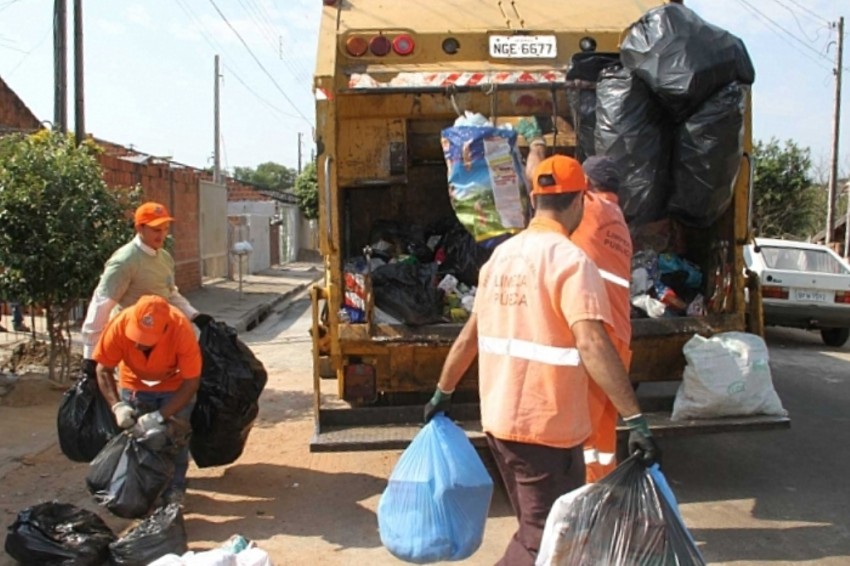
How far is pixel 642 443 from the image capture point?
9.87 ft

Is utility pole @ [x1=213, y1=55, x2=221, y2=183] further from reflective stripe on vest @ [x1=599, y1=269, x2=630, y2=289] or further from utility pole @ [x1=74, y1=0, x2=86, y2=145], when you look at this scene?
reflective stripe on vest @ [x1=599, y1=269, x2=630, y2=289]

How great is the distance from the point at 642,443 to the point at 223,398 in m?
2.84

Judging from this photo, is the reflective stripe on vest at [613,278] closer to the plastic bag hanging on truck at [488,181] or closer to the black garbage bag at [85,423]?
the plastic bag hanging on truck at [488,181]

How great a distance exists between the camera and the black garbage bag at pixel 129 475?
13.8 feet

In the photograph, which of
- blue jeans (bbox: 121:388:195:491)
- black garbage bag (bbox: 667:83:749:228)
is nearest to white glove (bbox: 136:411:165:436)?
blue jeans (bbox: 121:388:195:491)

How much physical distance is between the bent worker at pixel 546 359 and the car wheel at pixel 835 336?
9.87 meters

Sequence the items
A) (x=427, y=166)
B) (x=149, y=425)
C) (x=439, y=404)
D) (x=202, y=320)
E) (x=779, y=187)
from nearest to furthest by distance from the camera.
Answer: (x=439, y=404)
(x=149, y=425)
(x=202, y=320)
(x=427, y=166)
(x=779, y=187)

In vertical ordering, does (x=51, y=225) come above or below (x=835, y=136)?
below

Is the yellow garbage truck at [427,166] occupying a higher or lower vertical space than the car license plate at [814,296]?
higher

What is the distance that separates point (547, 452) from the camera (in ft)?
9.93

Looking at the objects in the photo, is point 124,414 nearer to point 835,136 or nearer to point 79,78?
point 79,78

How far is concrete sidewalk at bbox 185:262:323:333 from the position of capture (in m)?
14.8

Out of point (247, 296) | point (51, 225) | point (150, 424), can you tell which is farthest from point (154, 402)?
point (247, 296)

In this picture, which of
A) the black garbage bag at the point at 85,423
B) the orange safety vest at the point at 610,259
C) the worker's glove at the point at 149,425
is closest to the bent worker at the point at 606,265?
the orange safety vest at the point at 610,259
